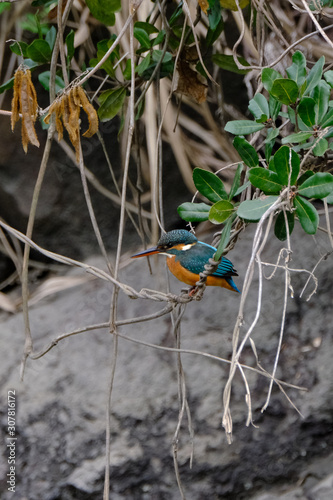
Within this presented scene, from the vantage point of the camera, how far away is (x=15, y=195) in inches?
92.6

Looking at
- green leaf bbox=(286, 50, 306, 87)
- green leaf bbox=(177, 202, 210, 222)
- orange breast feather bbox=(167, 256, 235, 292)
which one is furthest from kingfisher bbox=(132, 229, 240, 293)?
green leaf bbox=(286, 50, 306, 87)

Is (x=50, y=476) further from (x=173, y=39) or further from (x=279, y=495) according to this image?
(x=173, y=39)

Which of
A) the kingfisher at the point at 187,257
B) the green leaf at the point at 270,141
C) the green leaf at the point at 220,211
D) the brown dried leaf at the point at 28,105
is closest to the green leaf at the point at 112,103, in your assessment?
the kingfisher at the point at 187,257

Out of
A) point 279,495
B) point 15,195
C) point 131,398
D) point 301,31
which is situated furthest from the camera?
point 15,195

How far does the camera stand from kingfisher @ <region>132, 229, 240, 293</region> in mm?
1691

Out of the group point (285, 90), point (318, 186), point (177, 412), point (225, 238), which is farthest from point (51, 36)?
point (177, 412)

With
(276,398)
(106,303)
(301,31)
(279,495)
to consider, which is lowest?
(279,495)

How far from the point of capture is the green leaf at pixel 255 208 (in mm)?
1087

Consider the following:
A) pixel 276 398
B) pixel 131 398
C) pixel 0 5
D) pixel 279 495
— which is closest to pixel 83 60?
pixel 0 5

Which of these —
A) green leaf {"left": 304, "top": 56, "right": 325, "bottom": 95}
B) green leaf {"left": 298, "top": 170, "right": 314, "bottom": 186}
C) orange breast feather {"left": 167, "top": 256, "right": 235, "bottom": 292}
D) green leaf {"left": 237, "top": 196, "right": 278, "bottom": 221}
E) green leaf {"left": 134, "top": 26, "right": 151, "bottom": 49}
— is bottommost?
orange breast feather {"left": 167, "top": 256, "right": 235, "bottom": 292}

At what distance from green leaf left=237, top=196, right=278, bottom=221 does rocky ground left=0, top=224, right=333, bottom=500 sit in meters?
1.02

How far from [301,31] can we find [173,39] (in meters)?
0.61

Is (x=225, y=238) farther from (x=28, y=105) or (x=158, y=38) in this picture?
(x=158, y=38)

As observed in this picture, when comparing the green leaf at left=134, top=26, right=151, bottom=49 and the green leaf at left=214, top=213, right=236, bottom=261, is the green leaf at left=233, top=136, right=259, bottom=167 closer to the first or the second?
the green leaf at left=214, top=213, right=236, bottom=261
